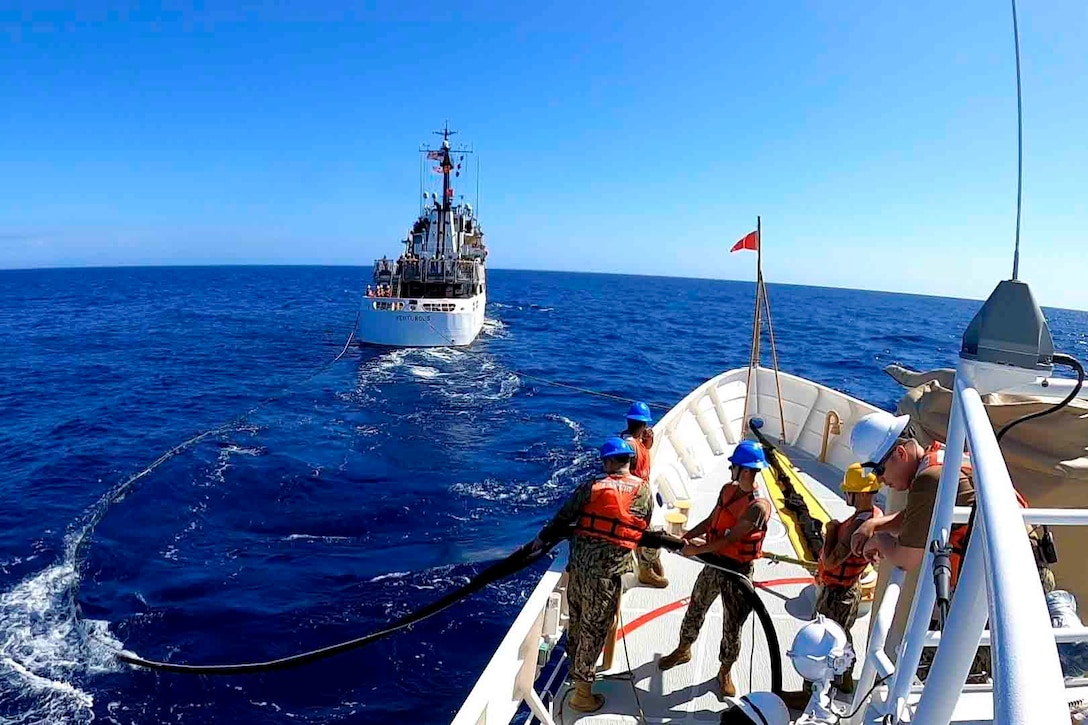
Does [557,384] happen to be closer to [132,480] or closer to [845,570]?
[132,480]

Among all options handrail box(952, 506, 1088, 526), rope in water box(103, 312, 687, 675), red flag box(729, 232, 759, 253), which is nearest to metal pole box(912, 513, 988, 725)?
handrail box(952, 506, 1088, 526)

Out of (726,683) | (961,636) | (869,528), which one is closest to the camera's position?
(961,636)

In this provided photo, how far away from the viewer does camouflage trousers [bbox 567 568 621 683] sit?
4.03 m

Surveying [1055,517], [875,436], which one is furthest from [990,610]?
[875,436]

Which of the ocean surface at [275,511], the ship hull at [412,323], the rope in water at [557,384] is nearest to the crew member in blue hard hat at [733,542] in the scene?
the ocean surface at [275,511]

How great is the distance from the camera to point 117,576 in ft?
28.3

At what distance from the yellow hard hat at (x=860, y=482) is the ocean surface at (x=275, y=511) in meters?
4.64

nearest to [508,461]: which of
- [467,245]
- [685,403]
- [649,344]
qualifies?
[685,403]

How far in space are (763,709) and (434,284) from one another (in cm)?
3383

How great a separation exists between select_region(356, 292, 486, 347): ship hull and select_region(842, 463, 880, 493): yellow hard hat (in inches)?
1055

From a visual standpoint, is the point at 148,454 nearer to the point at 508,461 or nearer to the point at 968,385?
the point at 508,461

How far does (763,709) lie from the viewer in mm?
3268

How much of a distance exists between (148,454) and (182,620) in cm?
778

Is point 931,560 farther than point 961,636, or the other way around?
point 931,560
